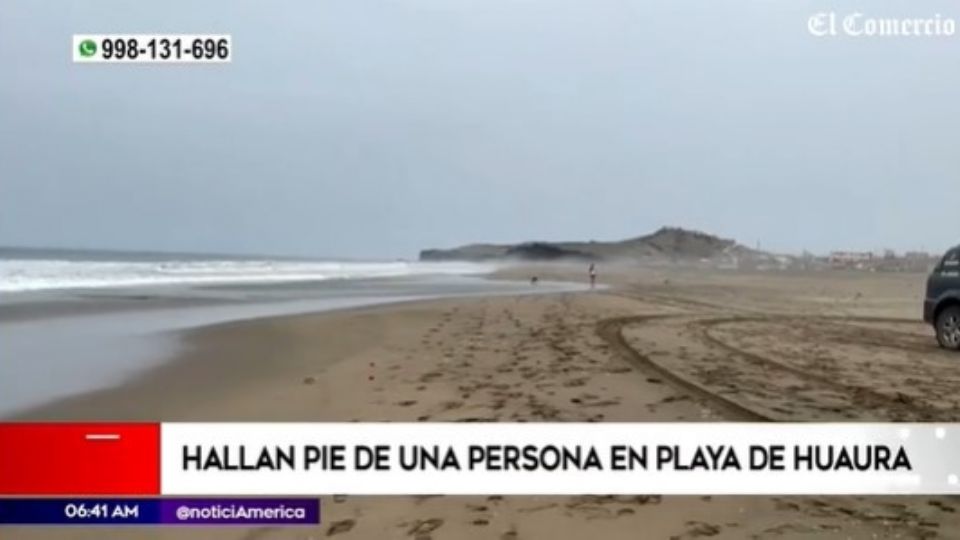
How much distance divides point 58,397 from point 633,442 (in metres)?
1.53

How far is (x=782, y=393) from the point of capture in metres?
1.56

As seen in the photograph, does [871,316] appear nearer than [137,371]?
Yes

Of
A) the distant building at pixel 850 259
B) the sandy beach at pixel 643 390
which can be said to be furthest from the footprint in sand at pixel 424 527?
the distant building at pixel 850 259

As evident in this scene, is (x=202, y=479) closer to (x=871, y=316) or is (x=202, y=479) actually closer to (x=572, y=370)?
(x=572, y=370)

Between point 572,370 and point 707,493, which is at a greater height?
point 572,370

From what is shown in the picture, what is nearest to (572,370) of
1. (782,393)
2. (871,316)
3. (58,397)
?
(782,393)

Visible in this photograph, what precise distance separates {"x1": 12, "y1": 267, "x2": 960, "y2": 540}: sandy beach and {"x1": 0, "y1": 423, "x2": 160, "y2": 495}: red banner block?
0.21 feet

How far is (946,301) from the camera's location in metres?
1.60
